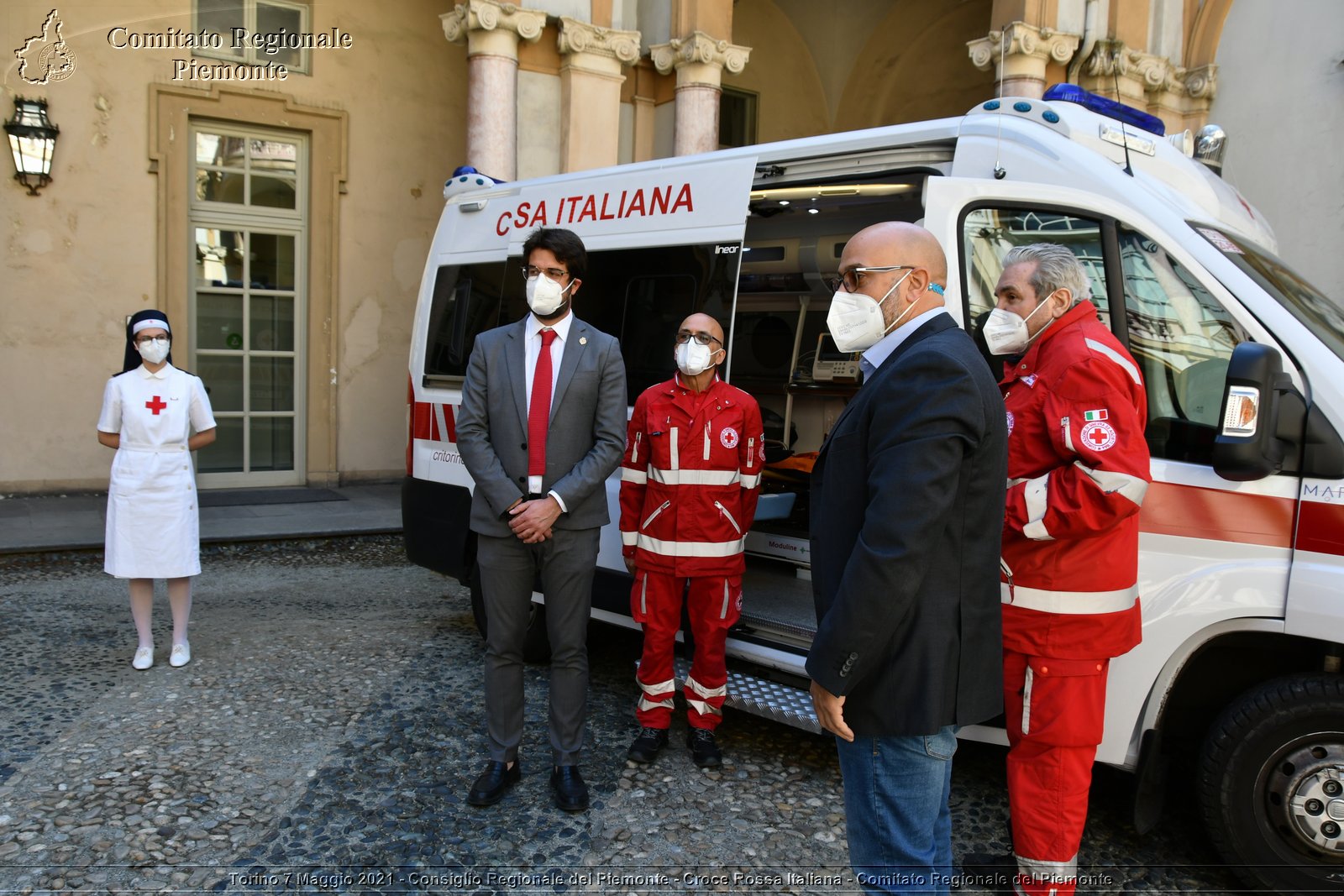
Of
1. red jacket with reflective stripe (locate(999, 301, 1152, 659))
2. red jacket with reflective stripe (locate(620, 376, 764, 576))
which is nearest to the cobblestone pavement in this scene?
red jacket with reflective stripe (locate(620, 376, 764, 576))

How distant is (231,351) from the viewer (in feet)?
32.4

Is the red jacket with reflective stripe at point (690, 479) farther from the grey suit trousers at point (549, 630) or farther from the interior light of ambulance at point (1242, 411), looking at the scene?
the interior light of ambulance at point (1242, 411)

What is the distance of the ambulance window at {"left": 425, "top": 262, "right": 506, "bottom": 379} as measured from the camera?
5.00 m

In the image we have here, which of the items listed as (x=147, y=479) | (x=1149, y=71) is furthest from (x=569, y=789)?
(x=1149, y=71)

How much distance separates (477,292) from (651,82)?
5.40 meters

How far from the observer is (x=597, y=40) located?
8758 mm

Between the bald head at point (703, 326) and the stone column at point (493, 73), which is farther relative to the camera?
the stone column at point (493, 73)

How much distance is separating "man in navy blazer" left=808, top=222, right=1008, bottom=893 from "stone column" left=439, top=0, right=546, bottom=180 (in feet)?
23.1

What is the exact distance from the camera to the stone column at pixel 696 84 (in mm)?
9094

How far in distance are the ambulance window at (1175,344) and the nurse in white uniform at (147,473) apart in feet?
14.0

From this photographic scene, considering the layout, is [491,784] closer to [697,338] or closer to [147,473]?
[697,338]

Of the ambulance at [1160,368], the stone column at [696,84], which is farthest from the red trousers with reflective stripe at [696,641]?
the stone column at [696,84]

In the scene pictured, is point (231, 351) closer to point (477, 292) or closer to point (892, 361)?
point (477, 292)

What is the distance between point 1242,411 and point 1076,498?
21.7 inches
